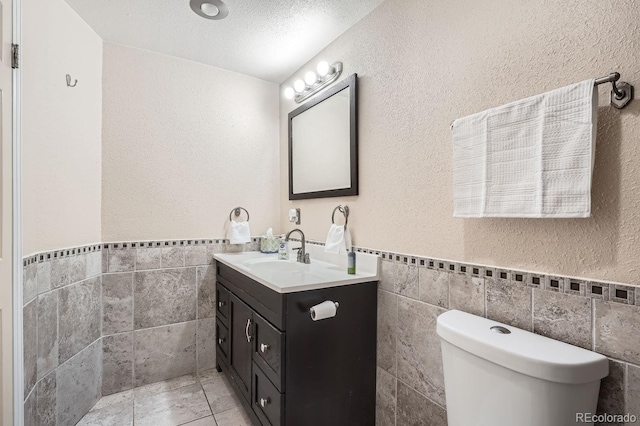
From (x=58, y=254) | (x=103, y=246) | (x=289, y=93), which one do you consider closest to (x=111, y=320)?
(x=103, y=246)

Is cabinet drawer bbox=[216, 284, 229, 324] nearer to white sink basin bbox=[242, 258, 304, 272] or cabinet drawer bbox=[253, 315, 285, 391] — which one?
white sink basin bbox=[242, 258, 304, 272]

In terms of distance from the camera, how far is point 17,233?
1.15 m

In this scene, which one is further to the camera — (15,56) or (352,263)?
(352,263)

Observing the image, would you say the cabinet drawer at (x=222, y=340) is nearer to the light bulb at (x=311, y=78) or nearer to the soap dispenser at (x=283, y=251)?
the soap dispenser at (x=283, y=251)

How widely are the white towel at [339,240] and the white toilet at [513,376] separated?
72 centimetres

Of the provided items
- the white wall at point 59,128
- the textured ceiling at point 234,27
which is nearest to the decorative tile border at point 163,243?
the white wall at point 59,128

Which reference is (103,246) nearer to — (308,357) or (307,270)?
(307,270)

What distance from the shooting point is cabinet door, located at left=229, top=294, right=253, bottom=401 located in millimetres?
1562

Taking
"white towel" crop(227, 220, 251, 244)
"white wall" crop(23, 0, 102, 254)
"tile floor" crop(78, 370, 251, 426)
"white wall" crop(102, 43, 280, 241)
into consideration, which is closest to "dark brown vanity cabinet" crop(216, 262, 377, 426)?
"tile floor" crop(78, 370, 251, 426)

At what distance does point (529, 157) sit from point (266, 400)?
4.68 ft

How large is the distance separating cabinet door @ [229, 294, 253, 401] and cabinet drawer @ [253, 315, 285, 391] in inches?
3.7

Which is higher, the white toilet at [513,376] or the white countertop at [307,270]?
the white countertop at [307,270]

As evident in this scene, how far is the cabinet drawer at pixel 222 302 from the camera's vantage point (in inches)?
76.2

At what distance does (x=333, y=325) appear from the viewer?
4.42 ft
